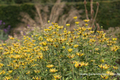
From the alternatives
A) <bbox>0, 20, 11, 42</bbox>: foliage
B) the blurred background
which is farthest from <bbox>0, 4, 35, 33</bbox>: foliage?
<bbox>0, 20, 11, 42</bbox>: foliage

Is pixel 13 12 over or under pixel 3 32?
over

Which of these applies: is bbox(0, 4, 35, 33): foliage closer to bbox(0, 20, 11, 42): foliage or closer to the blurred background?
the blurred background

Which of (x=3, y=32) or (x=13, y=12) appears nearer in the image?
(x=3, y=32)

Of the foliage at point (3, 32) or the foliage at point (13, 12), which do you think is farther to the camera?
the foliage at point (13, 12)

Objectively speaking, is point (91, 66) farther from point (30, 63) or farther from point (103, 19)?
point (103, 19)

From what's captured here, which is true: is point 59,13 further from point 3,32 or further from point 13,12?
point 3,32

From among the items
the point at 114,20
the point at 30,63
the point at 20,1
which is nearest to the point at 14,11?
the point at 20,1

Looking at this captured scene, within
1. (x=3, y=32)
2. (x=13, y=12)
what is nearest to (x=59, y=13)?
(x=13, y=12)

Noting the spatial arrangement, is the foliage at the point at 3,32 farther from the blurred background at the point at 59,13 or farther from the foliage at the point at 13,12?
the foliage at the point at 13,12

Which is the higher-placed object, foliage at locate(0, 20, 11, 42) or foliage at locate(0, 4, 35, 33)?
foliage at locate(0, 4, 35, 33)

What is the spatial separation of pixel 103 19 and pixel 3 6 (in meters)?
5.61

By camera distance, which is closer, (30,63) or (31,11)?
(30,63)

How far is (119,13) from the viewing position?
770 cm

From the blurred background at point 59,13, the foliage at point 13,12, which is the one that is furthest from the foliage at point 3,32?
the foliage at point 13,12
